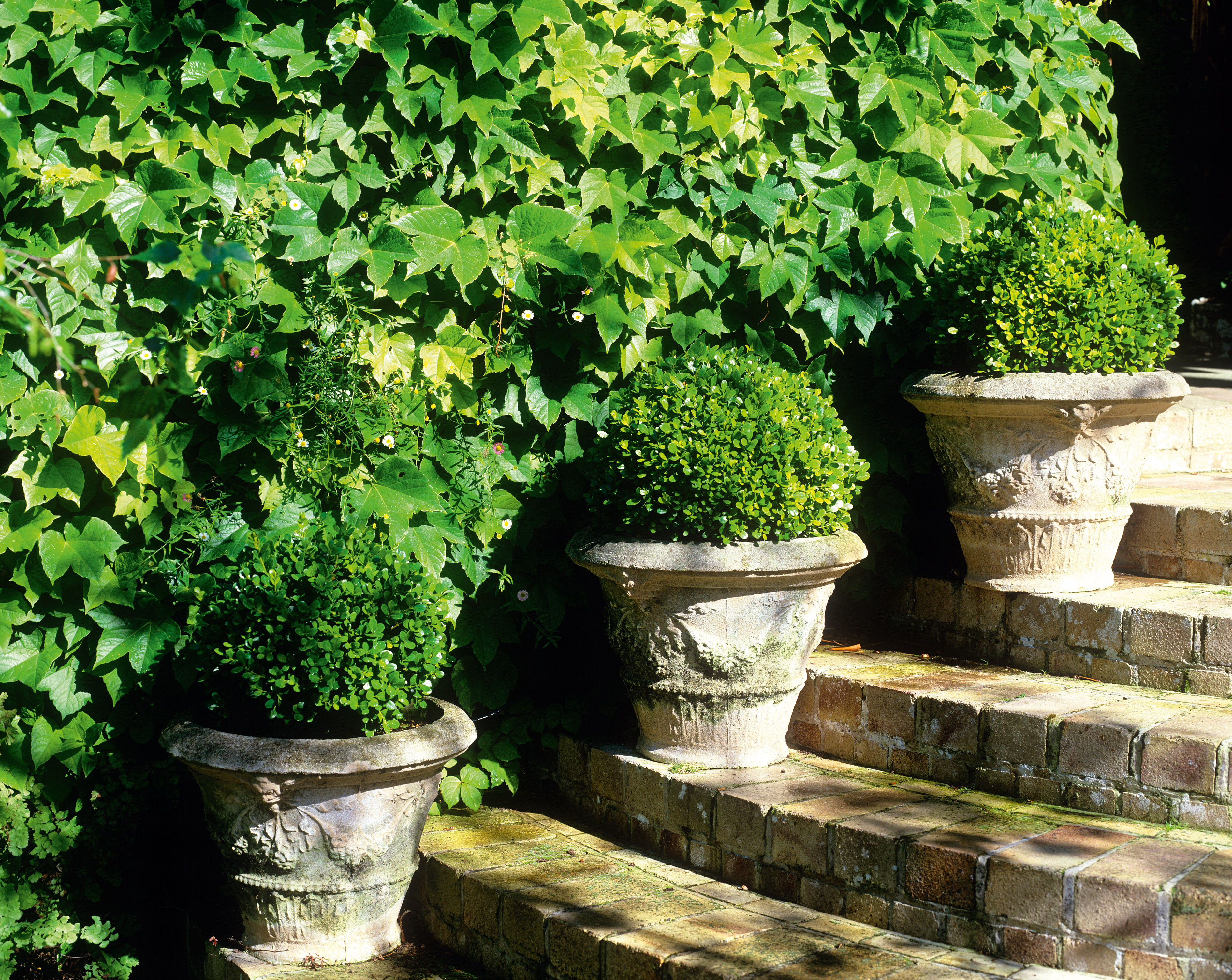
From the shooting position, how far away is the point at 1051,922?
2318 millimetres

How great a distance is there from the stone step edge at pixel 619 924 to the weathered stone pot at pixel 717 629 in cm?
39

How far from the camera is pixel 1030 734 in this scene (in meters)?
2.79

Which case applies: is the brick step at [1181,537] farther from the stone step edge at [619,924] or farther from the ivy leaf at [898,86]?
the stone step edge at [619,924]

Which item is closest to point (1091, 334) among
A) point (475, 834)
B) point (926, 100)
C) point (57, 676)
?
point (926, 100)

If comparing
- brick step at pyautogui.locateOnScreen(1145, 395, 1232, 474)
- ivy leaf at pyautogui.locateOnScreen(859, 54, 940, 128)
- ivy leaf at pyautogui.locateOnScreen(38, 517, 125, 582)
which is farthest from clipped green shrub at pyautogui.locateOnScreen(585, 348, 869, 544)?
brick step at pyautogui.locateOnScreen(1145, 395, 1232, 474)

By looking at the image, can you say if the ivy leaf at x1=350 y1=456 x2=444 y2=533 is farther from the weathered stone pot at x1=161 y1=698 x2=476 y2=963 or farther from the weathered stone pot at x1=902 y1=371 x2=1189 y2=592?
the weathered stone pot at x1=902 y1=371 x2=1189 y2=592

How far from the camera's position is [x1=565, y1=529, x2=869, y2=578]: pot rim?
291 cm

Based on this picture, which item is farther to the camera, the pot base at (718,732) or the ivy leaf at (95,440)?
the pot base at (718,732)

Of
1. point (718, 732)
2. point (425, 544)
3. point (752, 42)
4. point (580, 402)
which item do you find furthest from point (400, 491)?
point (752, 42)

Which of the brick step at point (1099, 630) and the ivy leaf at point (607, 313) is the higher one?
the ivy leaf at point (607, 313)

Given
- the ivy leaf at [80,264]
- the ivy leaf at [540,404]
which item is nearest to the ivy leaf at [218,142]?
the ivy leaf at [80,264]

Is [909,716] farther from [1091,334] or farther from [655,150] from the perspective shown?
[655,150]

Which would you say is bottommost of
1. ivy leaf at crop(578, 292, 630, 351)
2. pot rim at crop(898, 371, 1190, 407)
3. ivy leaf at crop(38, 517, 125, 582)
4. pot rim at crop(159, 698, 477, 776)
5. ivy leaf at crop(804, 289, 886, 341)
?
pot rim at crop(159, 698, 477, 776)

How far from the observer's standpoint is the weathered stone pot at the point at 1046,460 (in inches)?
126
